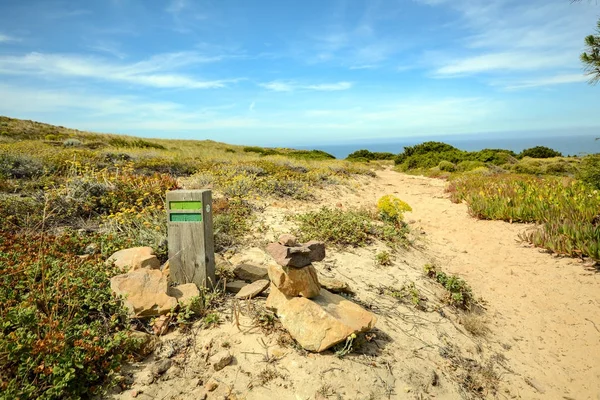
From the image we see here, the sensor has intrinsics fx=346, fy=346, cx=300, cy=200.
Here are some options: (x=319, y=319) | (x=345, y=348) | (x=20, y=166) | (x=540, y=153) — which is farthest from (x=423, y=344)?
(x=540, y=153)

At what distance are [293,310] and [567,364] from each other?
3.39m

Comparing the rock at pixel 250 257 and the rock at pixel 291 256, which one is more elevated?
the rock at pixel 291 256

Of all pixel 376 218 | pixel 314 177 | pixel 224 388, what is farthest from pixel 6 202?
pixel 314 177

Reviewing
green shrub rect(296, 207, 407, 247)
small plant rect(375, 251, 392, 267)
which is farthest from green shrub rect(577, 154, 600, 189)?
small plant rect(375, 251, 392, 267)

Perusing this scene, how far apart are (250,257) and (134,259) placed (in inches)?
63.3

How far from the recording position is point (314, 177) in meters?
12.1

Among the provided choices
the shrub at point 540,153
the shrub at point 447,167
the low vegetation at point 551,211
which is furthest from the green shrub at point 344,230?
the shrub at point 540,153

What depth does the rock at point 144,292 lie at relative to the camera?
11.1 ft

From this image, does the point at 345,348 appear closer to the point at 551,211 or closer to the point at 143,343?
the point at 143,343

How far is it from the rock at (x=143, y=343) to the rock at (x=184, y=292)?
456 millimetres

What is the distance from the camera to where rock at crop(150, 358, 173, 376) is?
2.89 m

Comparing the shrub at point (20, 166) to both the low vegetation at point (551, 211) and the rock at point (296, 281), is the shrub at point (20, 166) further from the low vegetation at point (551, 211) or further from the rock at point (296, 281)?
the low vegetation at point (551, 211)

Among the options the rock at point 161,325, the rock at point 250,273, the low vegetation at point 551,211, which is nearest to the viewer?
the rock at point 161,325

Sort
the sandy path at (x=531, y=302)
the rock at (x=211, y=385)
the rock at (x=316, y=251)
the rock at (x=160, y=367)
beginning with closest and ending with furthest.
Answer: the rock at (x=211, y=385), the rock at (x=160, y=367), the rock at (x=316, y=251), the sandy path at (x=531, y=302)
